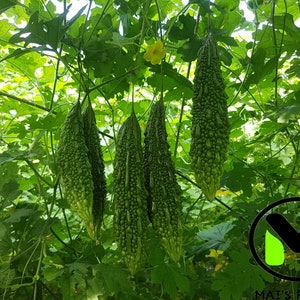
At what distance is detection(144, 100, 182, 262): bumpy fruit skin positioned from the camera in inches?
48.6

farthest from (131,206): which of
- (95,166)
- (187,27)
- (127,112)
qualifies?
(127,112)

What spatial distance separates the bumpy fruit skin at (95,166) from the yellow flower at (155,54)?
23 cm

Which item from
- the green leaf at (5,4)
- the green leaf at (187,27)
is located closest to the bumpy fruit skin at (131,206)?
the green leaf at (187,27)

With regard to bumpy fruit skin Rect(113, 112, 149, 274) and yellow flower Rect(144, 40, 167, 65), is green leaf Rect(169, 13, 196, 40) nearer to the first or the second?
yellow flower Rect(144, 40, 167, 65)

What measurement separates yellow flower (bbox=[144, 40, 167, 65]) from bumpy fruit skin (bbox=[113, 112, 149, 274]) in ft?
0.86

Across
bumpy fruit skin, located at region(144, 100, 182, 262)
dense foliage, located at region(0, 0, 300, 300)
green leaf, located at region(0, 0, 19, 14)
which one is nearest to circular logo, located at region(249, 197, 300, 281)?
dense foliage, located at region(0, 0, 300, 300)

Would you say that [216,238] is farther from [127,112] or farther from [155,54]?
[155,54]

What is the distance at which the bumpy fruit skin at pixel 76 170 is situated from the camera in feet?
4.03

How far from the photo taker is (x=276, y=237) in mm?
1690

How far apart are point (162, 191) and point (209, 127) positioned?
0.69ft

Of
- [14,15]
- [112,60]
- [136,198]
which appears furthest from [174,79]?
[14,15]

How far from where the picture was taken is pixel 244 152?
2.01 meters

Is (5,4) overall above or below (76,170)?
above

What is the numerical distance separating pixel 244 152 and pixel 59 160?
97 cm
